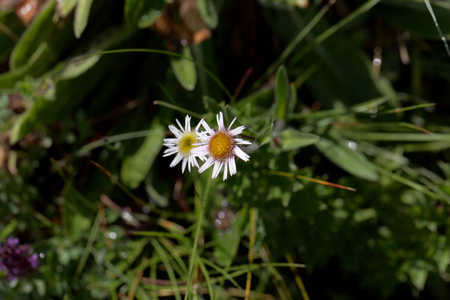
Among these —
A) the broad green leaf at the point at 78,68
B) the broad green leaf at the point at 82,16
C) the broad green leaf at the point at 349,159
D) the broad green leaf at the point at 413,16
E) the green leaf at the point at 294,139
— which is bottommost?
the broad green leaf at the point at 349,159

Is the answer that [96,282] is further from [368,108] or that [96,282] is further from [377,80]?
[377,80]

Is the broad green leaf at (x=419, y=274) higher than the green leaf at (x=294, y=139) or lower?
lower

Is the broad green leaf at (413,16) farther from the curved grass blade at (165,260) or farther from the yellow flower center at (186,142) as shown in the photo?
the curved grass blade at (165,260)

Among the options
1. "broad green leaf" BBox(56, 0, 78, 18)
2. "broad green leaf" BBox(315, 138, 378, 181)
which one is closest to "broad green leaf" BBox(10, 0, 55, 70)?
"broad green leaf" BBox(56, 0, 78, 18)

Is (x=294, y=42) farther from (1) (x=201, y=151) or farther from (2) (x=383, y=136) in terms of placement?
(1) (x=201, y=151)

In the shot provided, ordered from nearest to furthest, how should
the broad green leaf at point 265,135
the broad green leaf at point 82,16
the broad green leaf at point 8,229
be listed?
the broad green leaf at point 265,135 → the broad green leaf at point 82,16 → the broad green leaf at point 8,229

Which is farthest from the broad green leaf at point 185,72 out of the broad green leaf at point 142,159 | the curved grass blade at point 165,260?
the curved grass blade at point 165,260
